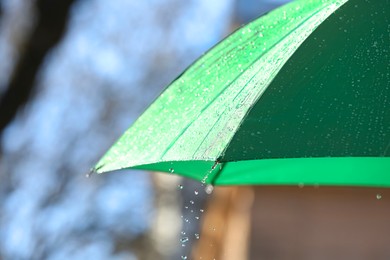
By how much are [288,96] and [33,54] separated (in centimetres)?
501

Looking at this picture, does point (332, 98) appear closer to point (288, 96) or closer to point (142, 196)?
point (288, 96)

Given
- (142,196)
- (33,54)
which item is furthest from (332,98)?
(142,196)

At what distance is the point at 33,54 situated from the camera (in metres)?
7.57

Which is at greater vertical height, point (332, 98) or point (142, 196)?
point (142, 196)

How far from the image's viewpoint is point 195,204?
15422 mm

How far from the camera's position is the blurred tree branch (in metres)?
7.17

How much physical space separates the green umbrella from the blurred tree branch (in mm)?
3899

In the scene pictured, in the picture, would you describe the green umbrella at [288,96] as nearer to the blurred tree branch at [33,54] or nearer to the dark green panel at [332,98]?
the dark green panel at [332,98]

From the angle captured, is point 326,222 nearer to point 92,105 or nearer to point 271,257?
point 271,257

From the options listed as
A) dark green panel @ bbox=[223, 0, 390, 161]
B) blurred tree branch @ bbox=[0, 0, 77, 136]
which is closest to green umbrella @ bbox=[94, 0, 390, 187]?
dark green panel @ bbox=[223, 0, 390, 161]

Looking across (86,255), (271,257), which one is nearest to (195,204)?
(86,255)

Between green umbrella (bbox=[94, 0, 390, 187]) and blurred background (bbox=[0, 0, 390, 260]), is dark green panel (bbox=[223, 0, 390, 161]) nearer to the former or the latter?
green umbrella (bbox=[94, 0, 390, 187])

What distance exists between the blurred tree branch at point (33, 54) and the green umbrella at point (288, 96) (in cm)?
390

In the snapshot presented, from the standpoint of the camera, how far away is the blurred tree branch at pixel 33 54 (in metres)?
7.17
